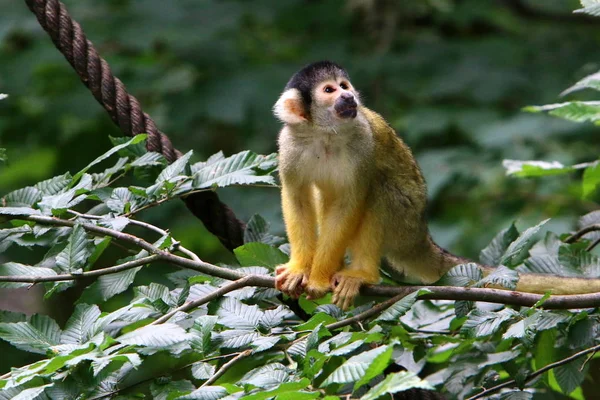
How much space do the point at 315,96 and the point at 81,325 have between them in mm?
1774

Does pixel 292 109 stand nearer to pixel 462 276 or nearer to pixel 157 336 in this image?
pixel 462 276

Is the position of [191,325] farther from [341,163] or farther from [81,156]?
[81,156]

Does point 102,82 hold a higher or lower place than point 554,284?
higher

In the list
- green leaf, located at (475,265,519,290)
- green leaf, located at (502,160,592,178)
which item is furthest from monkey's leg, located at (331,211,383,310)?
green leaf, located at (475,265,519,290)

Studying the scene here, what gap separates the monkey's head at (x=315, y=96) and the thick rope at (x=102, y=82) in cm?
63

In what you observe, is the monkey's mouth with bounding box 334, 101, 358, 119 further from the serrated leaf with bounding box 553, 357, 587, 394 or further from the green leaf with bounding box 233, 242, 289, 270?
the serrated leaf with bounding box 553, 357, 587, 394

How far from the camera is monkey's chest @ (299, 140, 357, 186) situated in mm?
3824

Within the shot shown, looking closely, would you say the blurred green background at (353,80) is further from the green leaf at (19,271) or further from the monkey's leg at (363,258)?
the green leaf at (19,271)

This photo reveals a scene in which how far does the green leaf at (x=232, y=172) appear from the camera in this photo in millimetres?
3137

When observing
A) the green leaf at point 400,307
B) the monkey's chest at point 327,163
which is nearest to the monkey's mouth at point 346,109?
the monkey's chest at point 327,163

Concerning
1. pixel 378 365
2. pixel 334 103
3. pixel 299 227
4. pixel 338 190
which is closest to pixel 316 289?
pixel 299 227

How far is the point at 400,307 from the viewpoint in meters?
2.66

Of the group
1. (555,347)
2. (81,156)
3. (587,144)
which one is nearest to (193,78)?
(81,156)

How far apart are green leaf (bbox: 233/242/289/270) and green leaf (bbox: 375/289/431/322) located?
0.70 m
